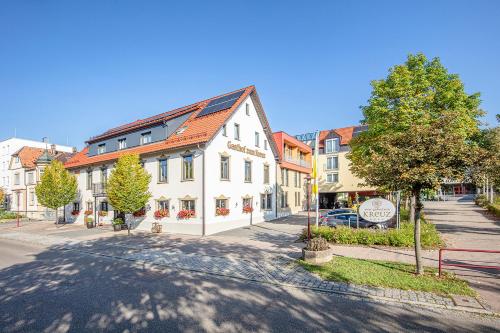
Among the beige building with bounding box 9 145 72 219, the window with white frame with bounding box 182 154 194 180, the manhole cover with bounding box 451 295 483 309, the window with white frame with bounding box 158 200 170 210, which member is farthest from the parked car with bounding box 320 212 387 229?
the beige building with bounding box 9 145 72 219

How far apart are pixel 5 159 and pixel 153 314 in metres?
60.2

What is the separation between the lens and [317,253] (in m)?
11.3

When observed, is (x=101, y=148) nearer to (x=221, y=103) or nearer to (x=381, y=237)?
(x=221, y=103)

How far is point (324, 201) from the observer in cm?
4784

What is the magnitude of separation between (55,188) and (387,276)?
2909 centimetres

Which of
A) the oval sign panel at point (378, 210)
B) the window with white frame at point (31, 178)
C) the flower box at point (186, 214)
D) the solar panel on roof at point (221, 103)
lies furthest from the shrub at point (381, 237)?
the window with white frame at point (31, 178)

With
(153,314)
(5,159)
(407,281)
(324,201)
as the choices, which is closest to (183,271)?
(153,314)

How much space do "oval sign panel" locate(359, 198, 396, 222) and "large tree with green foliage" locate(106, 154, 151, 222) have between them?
601 inches

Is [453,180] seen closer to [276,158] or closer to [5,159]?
[276,158]

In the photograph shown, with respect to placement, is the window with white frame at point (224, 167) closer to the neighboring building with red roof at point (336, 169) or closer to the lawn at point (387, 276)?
the lawn at point (387, 276)

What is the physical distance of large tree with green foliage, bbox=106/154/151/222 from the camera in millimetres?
19781

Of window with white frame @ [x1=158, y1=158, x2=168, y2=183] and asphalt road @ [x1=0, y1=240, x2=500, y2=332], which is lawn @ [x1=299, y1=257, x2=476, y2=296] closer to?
asphalt road @ [x1=0, y1=240, x2=500, y2=332]

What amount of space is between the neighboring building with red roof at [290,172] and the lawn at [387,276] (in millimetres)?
20000

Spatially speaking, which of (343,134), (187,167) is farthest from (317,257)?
(343,134)
